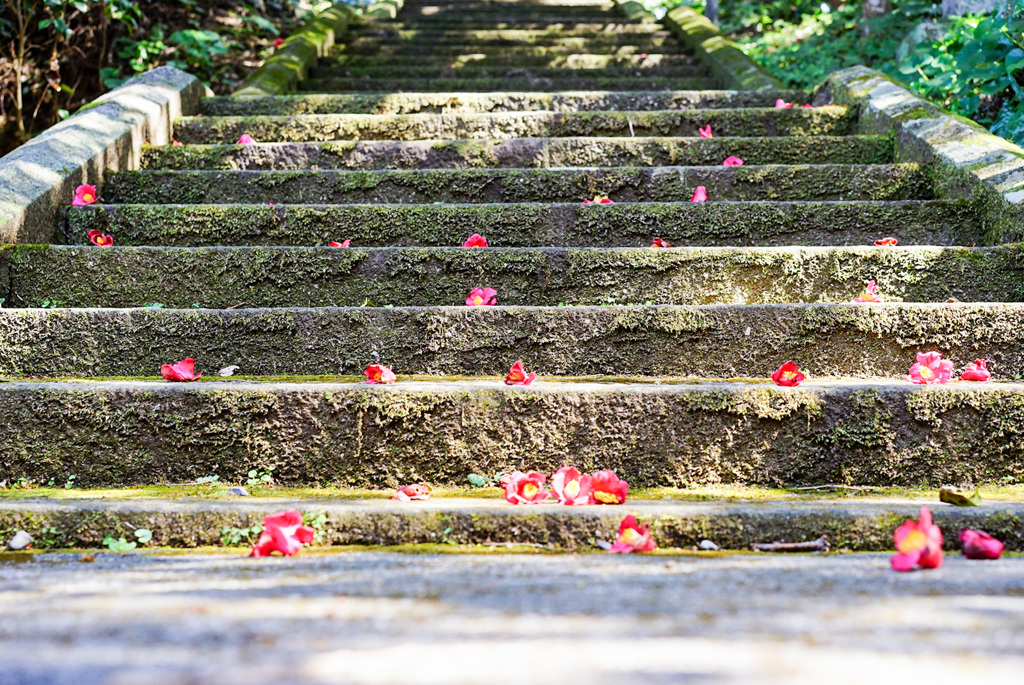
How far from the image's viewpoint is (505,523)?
5.60ft

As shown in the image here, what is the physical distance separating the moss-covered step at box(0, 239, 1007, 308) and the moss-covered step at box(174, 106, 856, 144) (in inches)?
54.7

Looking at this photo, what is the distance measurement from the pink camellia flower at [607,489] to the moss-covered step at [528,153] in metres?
2.00

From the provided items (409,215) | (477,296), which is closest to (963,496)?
(477,296)

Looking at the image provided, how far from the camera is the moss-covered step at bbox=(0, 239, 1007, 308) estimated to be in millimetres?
Answer: 2568

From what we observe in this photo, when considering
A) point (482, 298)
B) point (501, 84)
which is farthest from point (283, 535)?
point (501, 84)

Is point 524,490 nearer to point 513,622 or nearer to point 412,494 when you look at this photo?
point 412,494

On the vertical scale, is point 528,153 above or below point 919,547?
above

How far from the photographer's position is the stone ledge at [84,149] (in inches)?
110

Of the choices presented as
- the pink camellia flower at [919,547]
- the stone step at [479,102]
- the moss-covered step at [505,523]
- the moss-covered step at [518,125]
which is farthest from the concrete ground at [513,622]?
the stone step at [479,102]

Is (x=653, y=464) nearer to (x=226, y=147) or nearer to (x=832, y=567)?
(x=832, y=567)

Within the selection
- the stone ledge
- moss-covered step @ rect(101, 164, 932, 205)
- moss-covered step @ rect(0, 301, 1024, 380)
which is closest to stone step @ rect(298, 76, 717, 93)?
the stone ledge

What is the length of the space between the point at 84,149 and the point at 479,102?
195cm

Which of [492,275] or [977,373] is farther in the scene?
[492,275]

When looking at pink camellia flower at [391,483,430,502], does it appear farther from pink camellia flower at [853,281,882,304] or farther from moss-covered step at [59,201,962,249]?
pink camellia flower at [853,281,882,304]
